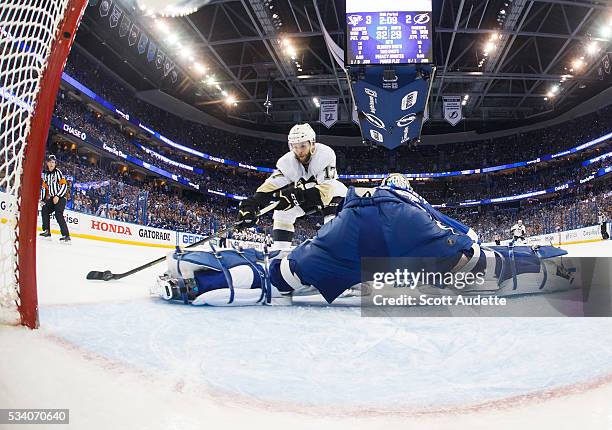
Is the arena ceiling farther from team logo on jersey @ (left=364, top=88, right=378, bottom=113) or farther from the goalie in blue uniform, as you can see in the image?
the goalie in blue uniform

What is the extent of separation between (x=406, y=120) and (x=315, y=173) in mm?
7800

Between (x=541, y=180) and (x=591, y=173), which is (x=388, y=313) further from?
(x=541, y=180)

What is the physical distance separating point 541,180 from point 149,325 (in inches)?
1032

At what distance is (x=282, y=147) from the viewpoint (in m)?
25.7

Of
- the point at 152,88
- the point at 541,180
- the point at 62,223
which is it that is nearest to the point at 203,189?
the point at 152,88

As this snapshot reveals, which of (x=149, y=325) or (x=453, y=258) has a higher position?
(x=453, y=258)

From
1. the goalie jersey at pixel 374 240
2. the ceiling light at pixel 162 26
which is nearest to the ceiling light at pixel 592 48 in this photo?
the ceiling light at pixel 162 26

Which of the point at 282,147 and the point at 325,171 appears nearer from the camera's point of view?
the point at 325,171

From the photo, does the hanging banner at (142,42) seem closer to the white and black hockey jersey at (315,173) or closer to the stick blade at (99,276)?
the white and black hockey jersey at (315,173)

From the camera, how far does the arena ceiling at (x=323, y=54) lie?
42.3ft

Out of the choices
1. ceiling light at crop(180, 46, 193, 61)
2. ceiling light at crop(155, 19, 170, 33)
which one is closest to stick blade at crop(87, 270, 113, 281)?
ceiling light at crop(155, 19, 170, 33)

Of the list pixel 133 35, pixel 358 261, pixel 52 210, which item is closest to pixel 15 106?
pixel 358 261

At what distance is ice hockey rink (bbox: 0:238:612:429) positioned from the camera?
2.16ft

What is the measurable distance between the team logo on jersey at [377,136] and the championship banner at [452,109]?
186 inches
